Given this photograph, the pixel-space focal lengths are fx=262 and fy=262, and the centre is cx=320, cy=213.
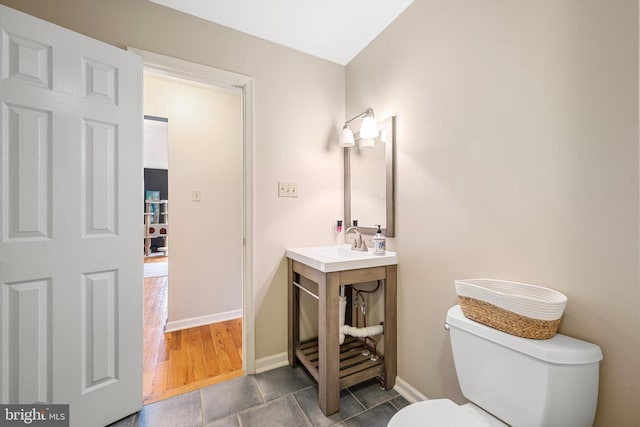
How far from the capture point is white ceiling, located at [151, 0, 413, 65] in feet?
5.00

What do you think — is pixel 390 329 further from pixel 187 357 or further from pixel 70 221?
pixel 70 221

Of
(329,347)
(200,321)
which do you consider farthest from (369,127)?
(200,321)

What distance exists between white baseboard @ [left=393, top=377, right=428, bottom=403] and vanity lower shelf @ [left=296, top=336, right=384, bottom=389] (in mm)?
113

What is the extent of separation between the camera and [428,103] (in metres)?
1.43

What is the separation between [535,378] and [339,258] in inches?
37.3

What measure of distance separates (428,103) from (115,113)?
5.39 ft

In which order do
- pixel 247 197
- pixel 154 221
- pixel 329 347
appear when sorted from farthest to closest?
pixel 154 221
pixel 247 197
pixel 329 347

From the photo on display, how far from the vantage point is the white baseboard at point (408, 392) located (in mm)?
1466

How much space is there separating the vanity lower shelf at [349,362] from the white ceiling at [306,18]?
2.13 meters

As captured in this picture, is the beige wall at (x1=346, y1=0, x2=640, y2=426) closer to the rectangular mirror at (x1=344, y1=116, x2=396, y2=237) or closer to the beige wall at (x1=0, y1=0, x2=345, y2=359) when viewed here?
the rectangular mirror at (x1=344, y1=116, x2=396, y2=237)

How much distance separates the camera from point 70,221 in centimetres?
122

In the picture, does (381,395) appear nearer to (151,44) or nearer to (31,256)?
(31,256)

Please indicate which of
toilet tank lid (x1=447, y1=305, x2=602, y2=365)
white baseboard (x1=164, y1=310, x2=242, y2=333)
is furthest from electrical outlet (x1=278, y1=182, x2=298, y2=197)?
white baseboard (x1=164, y1=310, x2=242, y2=333)

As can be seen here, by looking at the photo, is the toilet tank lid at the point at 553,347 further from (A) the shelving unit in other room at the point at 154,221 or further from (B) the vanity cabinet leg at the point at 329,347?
(A) the shelving unit in other room at the point at 154,221
